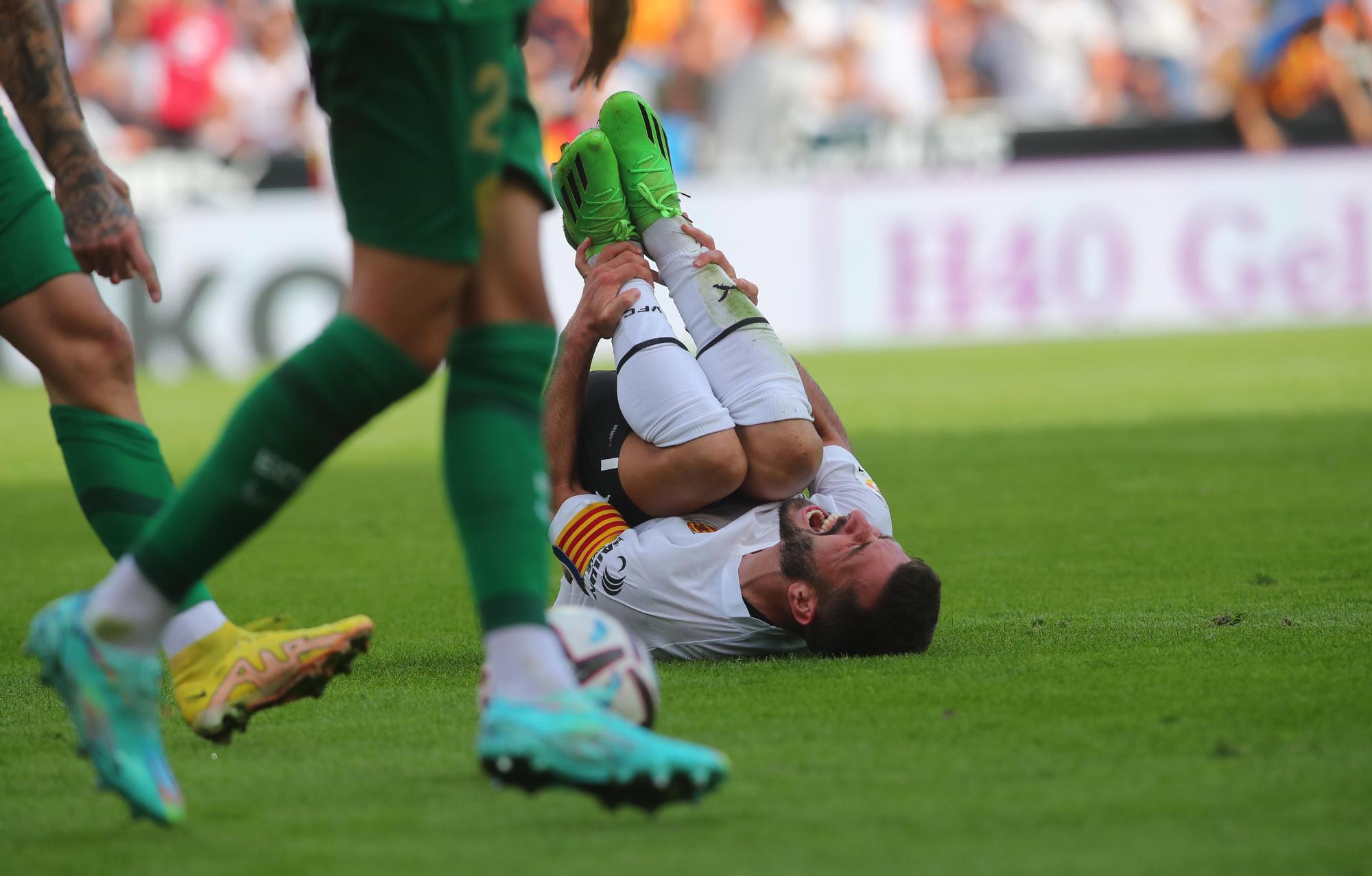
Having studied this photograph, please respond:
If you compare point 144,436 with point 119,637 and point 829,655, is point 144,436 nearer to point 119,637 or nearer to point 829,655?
point 119,637

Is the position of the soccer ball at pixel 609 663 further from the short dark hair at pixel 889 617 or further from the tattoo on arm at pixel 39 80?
the tattoo on arm at pixel 39 80

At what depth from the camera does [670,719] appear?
3.13 metres

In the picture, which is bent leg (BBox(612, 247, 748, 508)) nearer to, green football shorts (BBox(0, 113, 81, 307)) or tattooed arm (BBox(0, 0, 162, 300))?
tattooed arm (BBox(0, 0, 162, 300))

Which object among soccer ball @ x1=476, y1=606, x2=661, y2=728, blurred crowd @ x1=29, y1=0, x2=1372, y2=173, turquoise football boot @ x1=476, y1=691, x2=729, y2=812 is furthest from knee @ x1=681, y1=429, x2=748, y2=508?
blurred crowd @ x1=29, y1=0, x2=1372, y2=173

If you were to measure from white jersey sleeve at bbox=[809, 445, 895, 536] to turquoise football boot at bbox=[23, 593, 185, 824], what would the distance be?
1779 millimetres

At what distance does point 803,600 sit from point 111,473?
132 centimetres

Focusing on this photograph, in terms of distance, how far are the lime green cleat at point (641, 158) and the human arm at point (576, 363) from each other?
14cm

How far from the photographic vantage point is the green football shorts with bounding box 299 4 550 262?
2.34 meters

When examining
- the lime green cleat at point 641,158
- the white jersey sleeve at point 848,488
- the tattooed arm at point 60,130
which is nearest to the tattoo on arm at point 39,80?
the tattooed arm at point 60,130

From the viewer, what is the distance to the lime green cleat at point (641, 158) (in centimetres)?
419

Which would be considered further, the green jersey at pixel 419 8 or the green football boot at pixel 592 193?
the green football boot at pixel 592 193

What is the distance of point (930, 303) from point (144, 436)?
1131 centimetres

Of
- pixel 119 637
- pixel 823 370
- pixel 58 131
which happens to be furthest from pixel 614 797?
pixel 823 370

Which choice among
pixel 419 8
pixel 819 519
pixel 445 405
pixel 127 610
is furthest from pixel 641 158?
pixel 127 610
